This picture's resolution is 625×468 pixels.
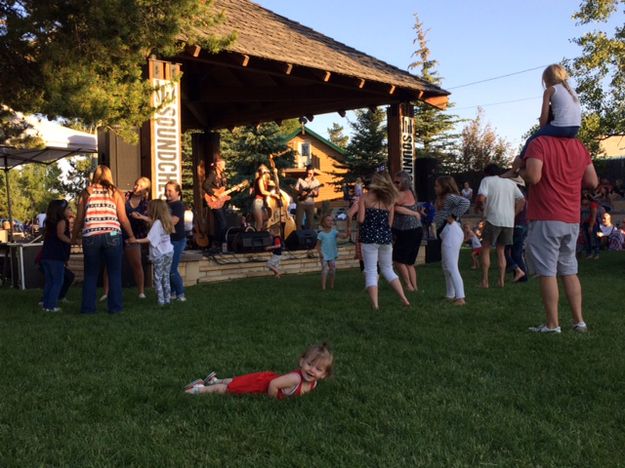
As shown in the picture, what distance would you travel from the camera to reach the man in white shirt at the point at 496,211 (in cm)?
905

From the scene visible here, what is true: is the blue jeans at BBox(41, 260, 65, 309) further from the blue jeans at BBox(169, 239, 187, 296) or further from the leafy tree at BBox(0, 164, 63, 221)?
the leafy tree at BBox(0, 164, 63, 221)

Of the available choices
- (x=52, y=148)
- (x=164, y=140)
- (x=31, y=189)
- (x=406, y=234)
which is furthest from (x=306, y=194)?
(x=31, y=189)

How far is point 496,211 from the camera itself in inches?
358

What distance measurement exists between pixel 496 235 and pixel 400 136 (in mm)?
6036

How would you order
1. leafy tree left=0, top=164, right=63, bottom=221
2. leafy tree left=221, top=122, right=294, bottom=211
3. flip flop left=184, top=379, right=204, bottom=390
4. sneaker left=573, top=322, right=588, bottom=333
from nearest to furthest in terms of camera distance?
flip flop left=184, top=379, right=204, bottom=390, sneaker left=573, top=322, right=588, bottom=333, leafy tree left=221, top=122, right=294, bottom=211, leafy tree left=0, top=164, right=63, bottom=221

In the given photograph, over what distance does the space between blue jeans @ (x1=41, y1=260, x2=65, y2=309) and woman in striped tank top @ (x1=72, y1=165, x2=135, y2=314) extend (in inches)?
23.5

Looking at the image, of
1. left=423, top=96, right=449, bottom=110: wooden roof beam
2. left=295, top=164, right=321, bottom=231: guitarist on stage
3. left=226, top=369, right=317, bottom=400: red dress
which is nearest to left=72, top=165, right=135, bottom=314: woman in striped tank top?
left=226, top=369, right=317, bottom=400: red dress

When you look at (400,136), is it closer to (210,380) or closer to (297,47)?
(297,47)

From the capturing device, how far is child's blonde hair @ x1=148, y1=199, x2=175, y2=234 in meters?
7.79

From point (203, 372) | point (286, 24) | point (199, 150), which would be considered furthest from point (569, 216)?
point (199, 150)

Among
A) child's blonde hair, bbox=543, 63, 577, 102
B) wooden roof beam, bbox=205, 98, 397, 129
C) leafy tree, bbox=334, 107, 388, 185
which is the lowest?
child's blonde hair, bbox=543, 63, 577, 102

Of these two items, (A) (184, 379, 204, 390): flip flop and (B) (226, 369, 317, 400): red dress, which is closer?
(B) (226, 369, 317, 400): red dress

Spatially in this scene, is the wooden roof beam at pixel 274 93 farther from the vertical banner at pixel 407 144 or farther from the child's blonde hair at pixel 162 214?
the child's blonde hair at pixel 162 214

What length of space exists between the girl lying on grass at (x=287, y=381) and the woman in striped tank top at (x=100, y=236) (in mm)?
3676
